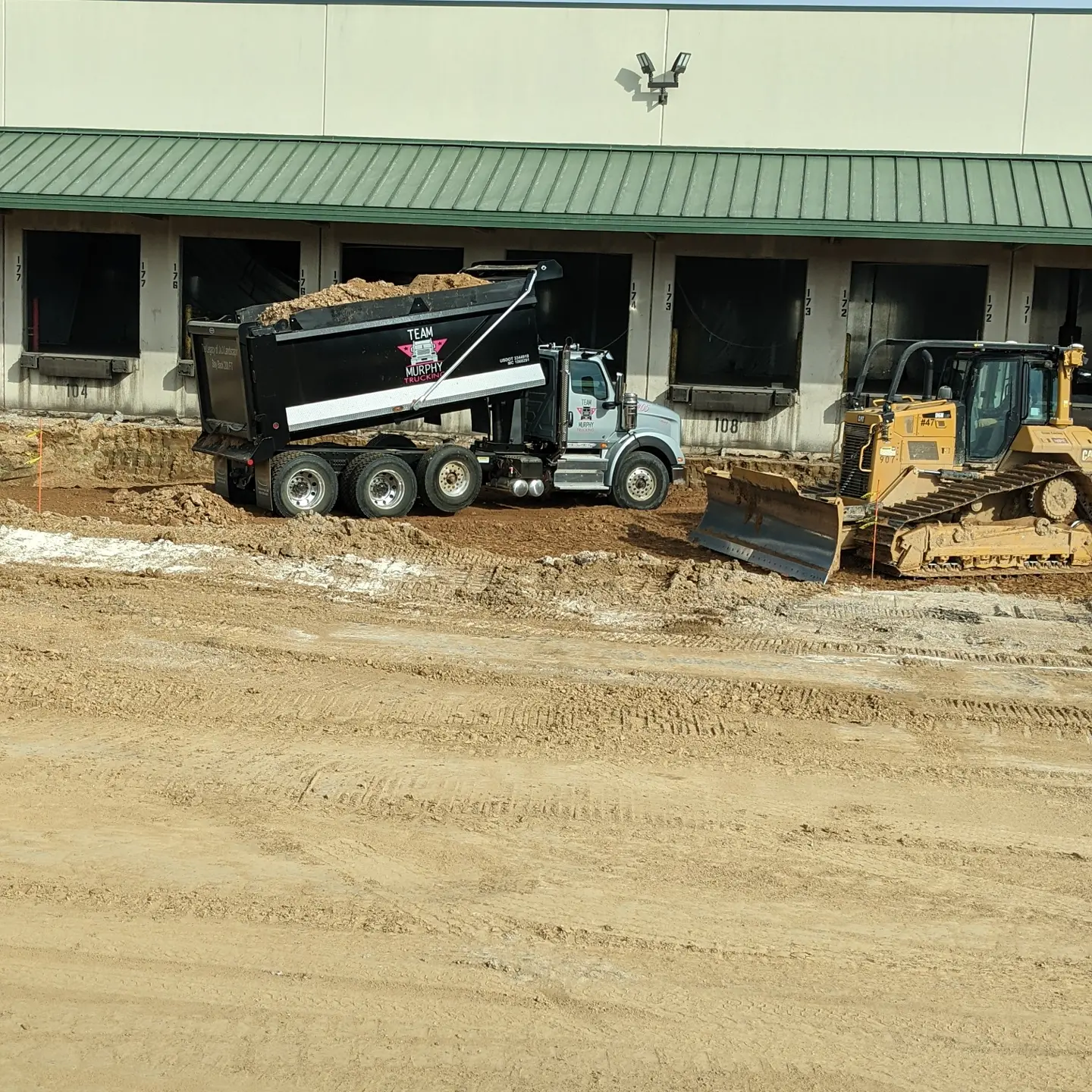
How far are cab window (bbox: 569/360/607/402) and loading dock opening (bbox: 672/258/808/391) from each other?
4.45 m

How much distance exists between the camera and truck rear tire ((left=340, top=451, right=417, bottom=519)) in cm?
1662

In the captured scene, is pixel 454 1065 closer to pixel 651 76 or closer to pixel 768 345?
pixel 768 345

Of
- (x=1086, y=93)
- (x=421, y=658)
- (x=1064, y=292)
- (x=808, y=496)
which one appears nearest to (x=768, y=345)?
(x=1064, y=292)

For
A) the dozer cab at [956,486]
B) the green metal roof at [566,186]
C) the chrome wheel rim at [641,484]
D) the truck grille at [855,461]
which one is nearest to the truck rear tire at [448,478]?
the chrome wheel rim at [641,484]

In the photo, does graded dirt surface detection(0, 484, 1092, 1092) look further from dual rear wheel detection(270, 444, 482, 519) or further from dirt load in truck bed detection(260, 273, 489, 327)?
dirt load in truck bed detection(260, 273, 489, 327)

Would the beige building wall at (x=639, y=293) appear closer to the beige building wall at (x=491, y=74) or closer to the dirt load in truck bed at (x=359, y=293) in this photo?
the beige building wall at (x=491, y=74)

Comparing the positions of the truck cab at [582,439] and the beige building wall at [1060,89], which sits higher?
the beige building wall at [1060,89]

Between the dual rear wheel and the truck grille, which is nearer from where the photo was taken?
the truck grille

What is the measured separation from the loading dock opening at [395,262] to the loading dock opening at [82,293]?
11.8 feet

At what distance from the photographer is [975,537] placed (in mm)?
14078

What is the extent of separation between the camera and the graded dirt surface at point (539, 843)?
494cm

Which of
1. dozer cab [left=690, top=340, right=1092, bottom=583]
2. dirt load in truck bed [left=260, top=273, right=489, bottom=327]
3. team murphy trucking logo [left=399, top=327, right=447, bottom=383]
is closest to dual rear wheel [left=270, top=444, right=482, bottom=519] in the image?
team murphy trucking logo [left=399, top=327, right=447, bottom=383]

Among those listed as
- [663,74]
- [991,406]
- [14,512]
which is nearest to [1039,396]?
[991,406]

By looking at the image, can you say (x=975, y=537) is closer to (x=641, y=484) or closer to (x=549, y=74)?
(x=641, y=484)
